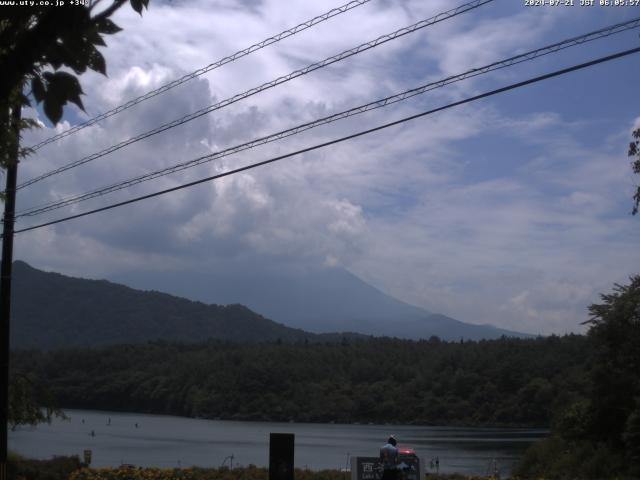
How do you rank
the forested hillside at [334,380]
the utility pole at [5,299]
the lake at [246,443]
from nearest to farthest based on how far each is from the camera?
1. the utility pole at [5,299]
2. the lake at [246,443]
3. the forested hillside at [334,380]

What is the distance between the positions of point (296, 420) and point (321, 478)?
98568 mm

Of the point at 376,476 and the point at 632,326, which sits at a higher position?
the point at 632,326

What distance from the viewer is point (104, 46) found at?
185 inches

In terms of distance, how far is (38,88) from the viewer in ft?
14.2

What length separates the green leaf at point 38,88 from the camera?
14.2 feet

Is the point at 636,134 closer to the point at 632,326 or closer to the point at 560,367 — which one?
the point at 632,326

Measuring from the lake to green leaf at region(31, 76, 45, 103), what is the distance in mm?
32661

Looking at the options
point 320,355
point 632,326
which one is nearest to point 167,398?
point 320,355

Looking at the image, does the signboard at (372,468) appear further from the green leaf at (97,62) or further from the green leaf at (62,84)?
the green leaf at (62,84)

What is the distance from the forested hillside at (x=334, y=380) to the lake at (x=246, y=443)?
11.4 ft

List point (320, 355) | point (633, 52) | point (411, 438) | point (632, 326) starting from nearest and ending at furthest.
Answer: point (633, 52), point (632, 326), point (411, 438), point (320, 355)

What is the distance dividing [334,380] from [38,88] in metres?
122

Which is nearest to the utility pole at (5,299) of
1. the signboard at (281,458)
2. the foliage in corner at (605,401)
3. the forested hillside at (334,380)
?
the signboard at (281,458)

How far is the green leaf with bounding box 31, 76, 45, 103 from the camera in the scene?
4.33 metres
